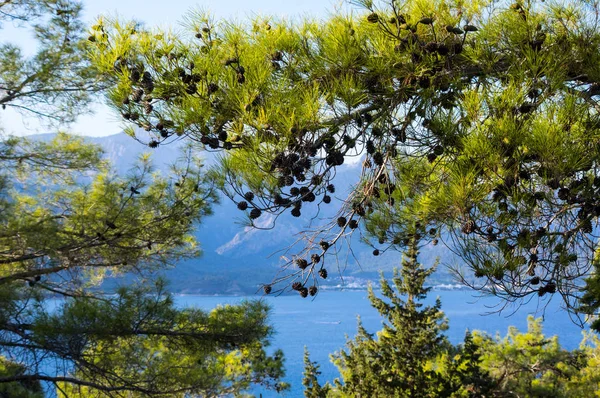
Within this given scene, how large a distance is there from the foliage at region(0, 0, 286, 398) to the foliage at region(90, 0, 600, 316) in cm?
295

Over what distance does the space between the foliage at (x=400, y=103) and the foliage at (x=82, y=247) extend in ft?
9.68

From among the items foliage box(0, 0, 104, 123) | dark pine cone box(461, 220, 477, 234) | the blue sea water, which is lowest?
dark pine cone box(461, 220, 477, 234)

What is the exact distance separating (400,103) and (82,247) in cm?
364

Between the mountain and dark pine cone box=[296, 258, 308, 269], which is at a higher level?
the mountain

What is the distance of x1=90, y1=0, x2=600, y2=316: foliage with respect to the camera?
212cm

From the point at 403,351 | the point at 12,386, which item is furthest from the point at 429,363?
the point at 12,386

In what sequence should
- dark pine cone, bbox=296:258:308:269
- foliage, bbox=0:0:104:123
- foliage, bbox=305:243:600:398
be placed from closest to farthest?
dark pine cone, bbox=296:258:308:269 → foliage, bbox=0:0:104:123 → foliage, bbox=305:243:600:398

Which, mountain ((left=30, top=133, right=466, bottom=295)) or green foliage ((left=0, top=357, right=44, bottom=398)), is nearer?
green foliage ((left=0, top=357, right=44, bottom=398))

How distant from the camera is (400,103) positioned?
241 cm

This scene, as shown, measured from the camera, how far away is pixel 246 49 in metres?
2.35

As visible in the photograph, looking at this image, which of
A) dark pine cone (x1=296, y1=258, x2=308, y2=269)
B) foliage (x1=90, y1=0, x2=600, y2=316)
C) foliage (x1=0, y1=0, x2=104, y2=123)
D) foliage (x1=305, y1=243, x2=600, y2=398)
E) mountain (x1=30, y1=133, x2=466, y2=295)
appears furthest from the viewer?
mountain (x1=30, y1=133, x2=466, y2=295)

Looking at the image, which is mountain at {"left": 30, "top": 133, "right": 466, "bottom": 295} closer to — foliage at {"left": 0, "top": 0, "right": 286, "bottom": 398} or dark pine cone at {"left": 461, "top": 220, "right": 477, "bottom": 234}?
foliage at {"left": 0, "top": 0, "right": 286, "bottom": 398}

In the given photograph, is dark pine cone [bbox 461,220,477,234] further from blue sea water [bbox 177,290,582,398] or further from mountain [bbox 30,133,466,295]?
mountain [bbox 30,133,466,295]

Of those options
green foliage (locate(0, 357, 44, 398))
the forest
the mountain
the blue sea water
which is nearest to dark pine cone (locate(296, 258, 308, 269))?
the forest
